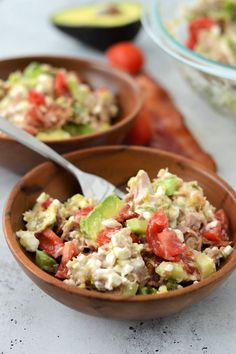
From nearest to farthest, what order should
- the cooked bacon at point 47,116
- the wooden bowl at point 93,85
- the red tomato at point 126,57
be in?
the wooden bowl at point 93,85, the cooked bacon at point 47,116, the red tomato at point 126,57

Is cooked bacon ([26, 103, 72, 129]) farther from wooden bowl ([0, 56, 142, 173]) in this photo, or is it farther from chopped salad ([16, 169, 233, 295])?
chopped salad ([16, 169, 233, 295])

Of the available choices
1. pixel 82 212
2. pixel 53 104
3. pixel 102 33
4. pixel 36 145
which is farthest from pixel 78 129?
pixel 102 33

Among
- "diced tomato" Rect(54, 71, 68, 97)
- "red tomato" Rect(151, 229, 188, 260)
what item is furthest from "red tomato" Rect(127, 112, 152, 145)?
"red tomato" Rect(151, 229, 188, 260)

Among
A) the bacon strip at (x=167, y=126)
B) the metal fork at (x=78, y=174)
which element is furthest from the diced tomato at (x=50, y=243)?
the bacon strip at (x=167, y=126)

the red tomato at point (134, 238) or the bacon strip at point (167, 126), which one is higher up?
the red tomato at point (134, 238)

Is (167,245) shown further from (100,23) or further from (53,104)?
(100,23)

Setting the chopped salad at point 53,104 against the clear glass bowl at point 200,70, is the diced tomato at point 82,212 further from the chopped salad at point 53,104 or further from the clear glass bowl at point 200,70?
the clear glass bowl at point 200,70
